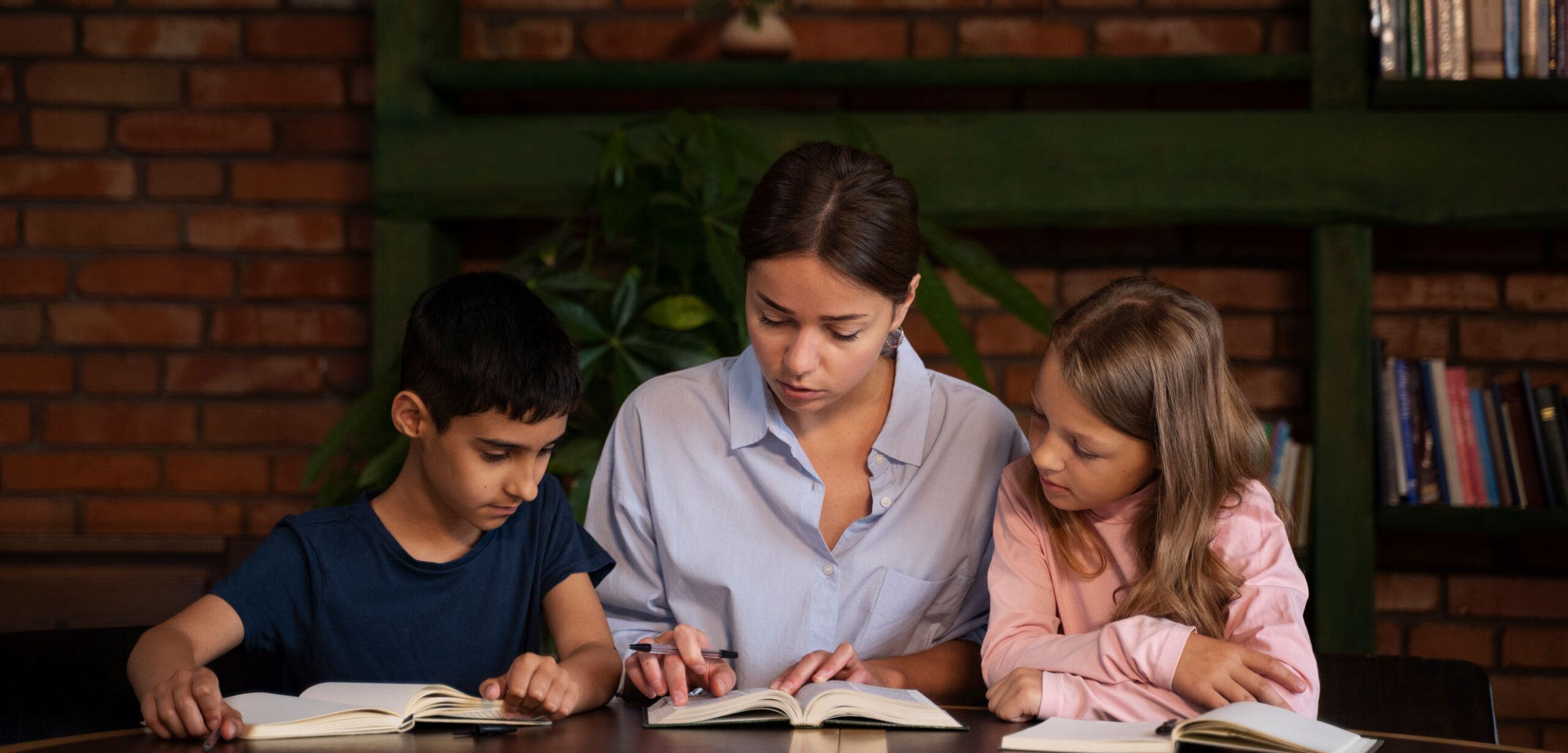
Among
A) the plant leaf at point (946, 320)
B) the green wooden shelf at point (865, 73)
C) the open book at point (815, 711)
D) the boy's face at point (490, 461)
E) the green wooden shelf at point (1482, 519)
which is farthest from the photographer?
the green wooden shelf at point (865, 73)

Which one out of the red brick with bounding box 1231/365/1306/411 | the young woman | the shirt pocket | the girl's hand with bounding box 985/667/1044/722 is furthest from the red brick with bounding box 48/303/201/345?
the red brick with bounding box 1231/365/1306/411

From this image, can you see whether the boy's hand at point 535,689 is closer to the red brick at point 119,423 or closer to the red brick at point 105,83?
the red brick at point 119,423

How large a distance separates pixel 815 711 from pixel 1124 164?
4.68ft

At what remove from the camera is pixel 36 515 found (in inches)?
93.6

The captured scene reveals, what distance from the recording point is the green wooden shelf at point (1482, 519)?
2.05 meters

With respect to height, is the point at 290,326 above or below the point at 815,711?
above

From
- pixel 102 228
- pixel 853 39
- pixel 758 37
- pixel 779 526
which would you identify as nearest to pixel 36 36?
pixel 102 228

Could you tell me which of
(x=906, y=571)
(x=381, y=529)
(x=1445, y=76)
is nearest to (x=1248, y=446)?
(x=906, y=571)

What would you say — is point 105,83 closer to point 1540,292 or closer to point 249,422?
point 249,422

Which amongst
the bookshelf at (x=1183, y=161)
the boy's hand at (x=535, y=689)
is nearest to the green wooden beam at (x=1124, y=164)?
the bookshelf at (x=1183, y=161)

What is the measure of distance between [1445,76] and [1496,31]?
0.37ft

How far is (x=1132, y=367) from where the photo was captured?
1.21m

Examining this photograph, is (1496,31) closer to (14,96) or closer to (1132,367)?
(1132,367)

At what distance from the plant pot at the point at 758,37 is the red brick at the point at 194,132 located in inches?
38.0
